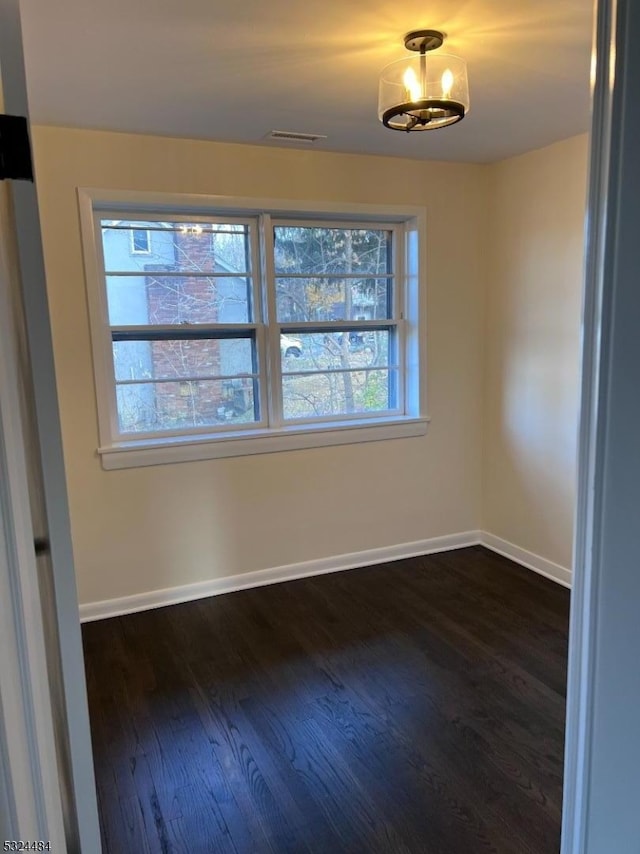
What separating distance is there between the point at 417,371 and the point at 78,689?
304 cm

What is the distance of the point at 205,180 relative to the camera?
10.2ft

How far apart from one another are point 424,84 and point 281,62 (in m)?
0.54

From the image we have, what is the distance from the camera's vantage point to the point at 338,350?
3688mm

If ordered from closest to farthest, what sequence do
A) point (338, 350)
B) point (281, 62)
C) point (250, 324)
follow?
point (281, 62)
point (250, 324)
point (338, 350)

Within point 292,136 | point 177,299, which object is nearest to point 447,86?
point 292,136

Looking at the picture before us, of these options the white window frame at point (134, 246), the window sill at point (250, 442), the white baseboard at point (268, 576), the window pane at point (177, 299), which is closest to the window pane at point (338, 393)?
the window sill at point (250, 442)

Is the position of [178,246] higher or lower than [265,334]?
higher

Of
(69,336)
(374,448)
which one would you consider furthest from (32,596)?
(374,448)

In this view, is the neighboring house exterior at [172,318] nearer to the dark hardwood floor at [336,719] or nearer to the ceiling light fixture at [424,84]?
the dark hardwood floor at [336,719]

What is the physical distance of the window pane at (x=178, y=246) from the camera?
3109mm

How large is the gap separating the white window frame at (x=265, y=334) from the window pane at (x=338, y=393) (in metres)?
0.05

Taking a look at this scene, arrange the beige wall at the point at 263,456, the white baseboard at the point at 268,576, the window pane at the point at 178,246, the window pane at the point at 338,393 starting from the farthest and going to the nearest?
the window pane at the point at 338,393 → the white baseboard at the point at 268,576 → the window pane at the point at 178,246 → the beige wall at the point at 263,456

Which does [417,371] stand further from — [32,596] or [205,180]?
[32,596]

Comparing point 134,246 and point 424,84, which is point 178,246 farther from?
point 424,84
